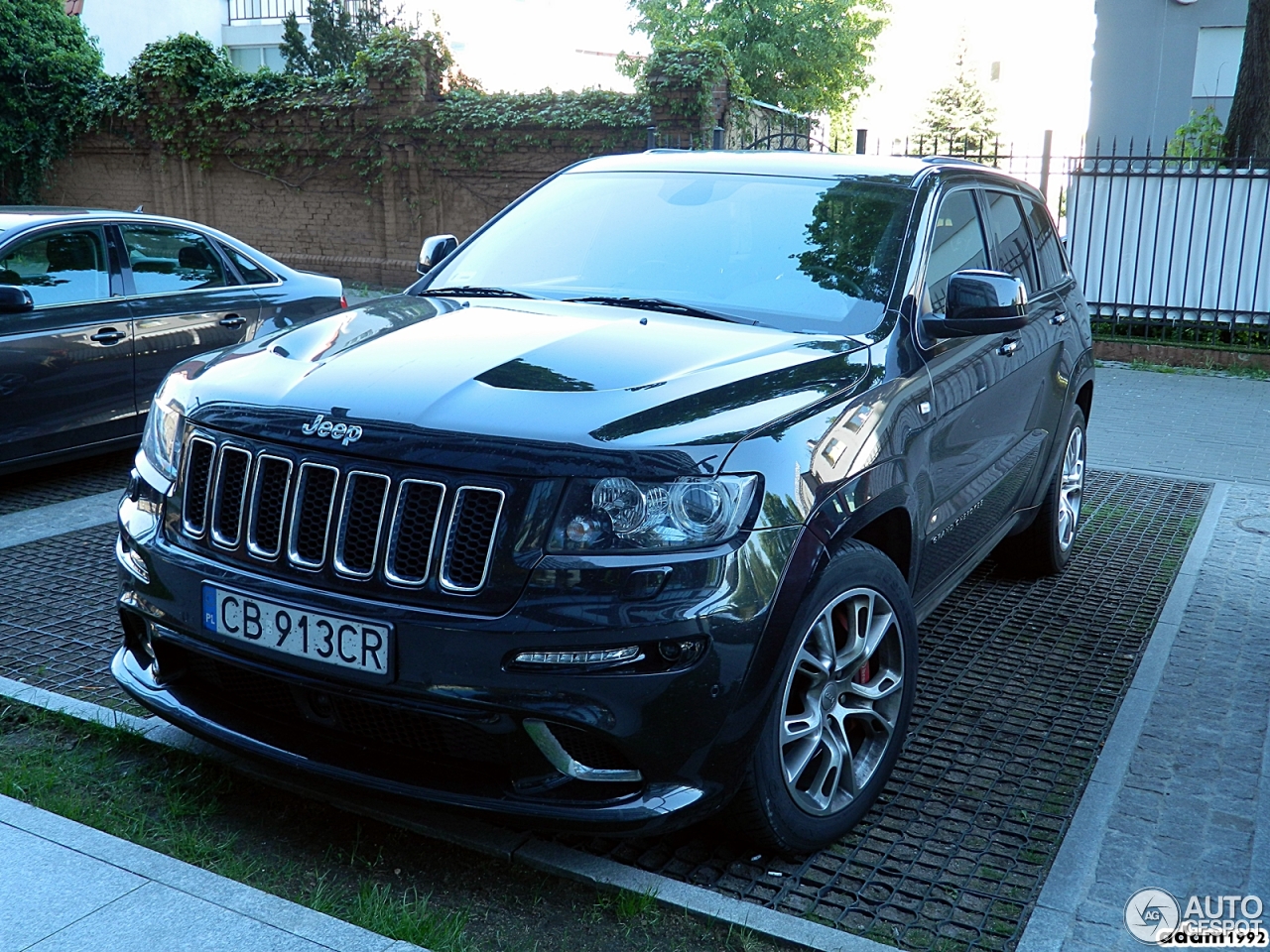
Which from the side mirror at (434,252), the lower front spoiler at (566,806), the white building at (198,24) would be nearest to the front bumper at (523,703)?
the lower front spoiler at (566,806)

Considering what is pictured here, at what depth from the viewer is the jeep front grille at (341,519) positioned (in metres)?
2.76

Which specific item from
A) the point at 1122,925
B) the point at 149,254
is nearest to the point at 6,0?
the point at 149,254

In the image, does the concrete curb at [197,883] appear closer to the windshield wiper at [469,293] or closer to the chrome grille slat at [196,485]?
the chrome grille slat at [196,485]

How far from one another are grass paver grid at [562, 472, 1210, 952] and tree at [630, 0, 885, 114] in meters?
48.0

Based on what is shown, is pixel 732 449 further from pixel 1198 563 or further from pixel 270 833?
pixel 1198 563

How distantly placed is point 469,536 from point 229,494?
2.39 ft

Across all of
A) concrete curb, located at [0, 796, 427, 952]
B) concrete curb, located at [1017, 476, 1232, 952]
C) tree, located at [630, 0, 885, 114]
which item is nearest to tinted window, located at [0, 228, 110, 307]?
concrete curb, located at [0, 796, 427, 952]

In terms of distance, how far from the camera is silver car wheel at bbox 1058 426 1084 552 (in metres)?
5.82

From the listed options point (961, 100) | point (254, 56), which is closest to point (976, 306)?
point (254, 56)

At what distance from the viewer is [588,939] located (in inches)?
112

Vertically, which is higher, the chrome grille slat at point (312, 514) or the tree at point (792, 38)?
the tree at point (792, 38)

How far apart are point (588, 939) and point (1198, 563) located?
174 inches

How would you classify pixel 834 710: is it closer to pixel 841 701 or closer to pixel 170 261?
pixel 841 701

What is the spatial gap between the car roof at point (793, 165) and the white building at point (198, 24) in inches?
1515
